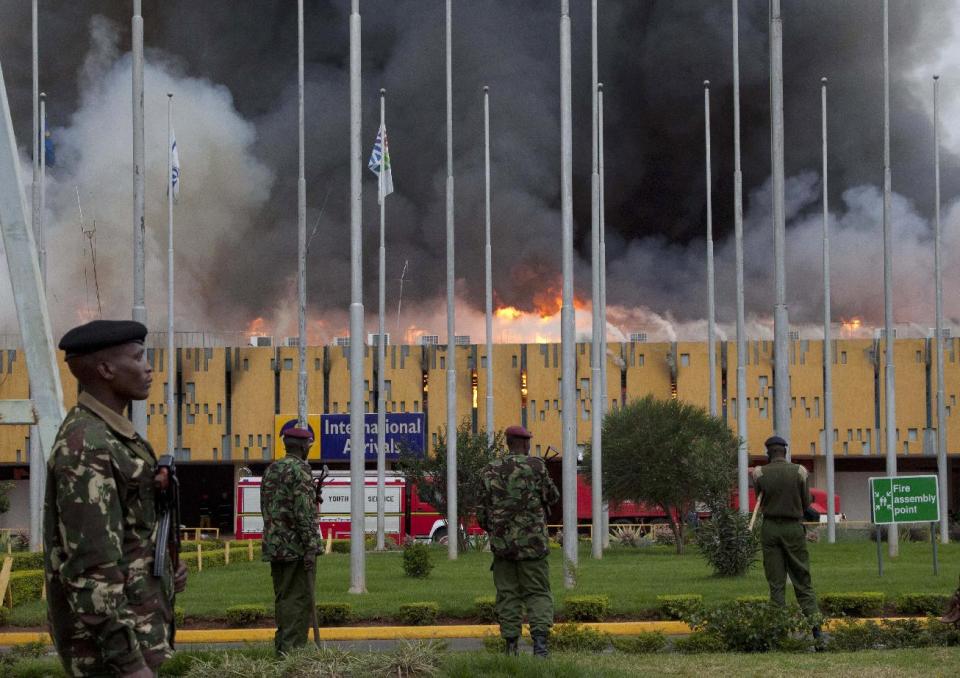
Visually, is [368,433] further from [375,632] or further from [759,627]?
[759,627]


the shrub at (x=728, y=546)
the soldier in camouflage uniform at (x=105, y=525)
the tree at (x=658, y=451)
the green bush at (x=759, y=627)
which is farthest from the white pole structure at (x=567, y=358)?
the tree at (x=658, y=451)

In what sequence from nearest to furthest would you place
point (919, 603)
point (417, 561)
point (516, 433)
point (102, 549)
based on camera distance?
point (102, 549) < point (516, 433) < point (919, 603) < point (417, 561)

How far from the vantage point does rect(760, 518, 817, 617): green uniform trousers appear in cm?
1370

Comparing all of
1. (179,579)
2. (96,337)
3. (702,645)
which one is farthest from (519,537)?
(96,337)

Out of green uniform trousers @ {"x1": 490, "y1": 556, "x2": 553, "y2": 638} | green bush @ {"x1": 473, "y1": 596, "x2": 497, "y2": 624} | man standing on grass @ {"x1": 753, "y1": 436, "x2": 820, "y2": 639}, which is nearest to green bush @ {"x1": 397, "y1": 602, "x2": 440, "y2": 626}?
green bush @ {"x1": 473, "y1": 596, "x2": 497, "y2": 624}

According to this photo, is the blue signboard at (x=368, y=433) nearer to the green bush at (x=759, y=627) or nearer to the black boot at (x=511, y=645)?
the green bush at (x=759, y=627)

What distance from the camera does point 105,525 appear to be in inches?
203

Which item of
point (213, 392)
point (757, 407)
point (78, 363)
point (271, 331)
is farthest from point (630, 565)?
point (271, 331)

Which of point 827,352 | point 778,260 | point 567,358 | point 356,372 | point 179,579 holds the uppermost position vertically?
point 827,352

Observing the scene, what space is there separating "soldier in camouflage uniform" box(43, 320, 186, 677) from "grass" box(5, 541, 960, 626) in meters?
12.9

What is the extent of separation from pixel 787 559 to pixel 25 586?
13308mm

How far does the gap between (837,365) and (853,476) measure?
7110 mm

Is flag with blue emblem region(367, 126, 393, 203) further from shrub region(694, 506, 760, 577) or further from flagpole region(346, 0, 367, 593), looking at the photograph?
shrub region(694, 506, 760, 577)

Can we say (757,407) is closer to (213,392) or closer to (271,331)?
(213,392)
